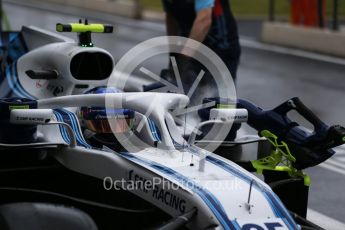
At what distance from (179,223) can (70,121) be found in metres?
1.47

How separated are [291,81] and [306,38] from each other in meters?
3.51

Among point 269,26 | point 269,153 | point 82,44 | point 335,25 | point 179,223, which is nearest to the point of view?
point 179,223

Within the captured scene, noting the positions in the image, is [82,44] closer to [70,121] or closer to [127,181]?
[70,121]

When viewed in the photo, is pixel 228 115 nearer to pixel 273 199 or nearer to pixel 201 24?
pixel 273 199

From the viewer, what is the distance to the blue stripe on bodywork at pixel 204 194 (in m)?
5.25

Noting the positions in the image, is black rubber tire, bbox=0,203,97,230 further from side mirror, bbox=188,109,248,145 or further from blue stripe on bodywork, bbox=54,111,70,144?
side mirror, bbox=188,109,248,145

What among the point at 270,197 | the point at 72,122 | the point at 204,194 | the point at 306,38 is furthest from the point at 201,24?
the point at 306,38

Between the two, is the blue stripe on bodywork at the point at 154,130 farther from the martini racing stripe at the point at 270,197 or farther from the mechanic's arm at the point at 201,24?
the mechanic's arm at the point at 201,24

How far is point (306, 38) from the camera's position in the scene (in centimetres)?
1784

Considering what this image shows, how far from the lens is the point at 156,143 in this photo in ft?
19.8

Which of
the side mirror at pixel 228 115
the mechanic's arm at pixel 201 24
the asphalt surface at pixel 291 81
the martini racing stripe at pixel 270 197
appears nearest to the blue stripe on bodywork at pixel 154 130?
the side mirror at pixel 228 115

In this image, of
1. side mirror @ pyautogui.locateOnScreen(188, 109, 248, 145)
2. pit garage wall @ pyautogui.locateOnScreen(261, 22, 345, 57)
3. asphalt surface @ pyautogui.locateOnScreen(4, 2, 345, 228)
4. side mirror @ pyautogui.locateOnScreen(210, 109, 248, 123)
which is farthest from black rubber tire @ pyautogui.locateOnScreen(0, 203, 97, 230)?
pit garage wall @ pyautogui.locateOnScreen(261, 22, 345, 57)

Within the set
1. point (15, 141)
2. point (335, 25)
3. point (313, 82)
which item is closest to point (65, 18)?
point (335, 25)

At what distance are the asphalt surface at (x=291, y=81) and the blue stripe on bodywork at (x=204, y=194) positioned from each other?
7.33 feet
